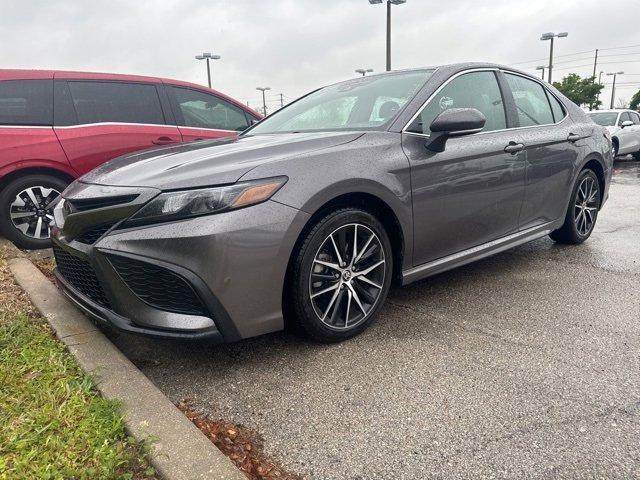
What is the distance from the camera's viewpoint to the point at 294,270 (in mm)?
2432

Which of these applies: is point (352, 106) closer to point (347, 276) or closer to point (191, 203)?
point (347, 276)

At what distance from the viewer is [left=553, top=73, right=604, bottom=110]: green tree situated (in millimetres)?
40156

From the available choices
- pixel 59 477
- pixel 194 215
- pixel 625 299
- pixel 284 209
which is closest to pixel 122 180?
pixel 194 215

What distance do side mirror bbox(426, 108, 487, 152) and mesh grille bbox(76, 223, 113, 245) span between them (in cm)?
182

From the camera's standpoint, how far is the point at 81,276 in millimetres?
2535

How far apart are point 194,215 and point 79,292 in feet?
2.95

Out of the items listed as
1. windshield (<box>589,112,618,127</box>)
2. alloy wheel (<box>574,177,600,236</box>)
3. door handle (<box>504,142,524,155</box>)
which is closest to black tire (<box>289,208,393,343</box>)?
door handle (<box>504,142,524,155</box>)

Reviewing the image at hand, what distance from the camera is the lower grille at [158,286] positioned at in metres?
2.18

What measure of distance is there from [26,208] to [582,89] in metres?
44.9

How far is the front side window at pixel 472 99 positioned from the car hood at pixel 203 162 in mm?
610

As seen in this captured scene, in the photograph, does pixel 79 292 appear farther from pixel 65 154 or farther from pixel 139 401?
pixel 65 154

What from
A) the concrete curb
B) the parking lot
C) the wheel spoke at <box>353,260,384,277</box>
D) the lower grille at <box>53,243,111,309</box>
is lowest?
the parking lot

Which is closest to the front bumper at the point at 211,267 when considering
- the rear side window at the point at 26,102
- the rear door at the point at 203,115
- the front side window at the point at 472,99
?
the front side window at the point at 472,99

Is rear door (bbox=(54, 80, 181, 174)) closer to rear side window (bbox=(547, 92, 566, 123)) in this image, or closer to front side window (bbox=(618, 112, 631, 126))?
rear side window (bbox=(547, 92, 566, 123))
